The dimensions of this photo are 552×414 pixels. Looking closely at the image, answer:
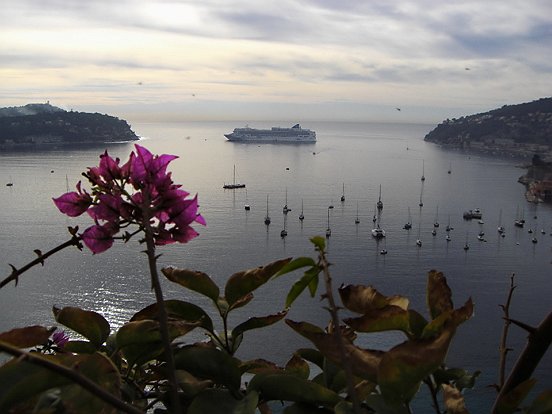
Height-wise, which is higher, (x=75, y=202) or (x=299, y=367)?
(x=75, y=202)

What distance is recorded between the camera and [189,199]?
1.86 feet

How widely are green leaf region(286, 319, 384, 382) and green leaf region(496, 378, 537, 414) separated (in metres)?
0.13

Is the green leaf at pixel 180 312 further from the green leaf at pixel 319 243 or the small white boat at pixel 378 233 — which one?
the small white boat at pixel 378 233

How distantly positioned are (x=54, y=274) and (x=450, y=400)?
21635mm

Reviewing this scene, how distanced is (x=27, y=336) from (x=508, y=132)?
3228 inches

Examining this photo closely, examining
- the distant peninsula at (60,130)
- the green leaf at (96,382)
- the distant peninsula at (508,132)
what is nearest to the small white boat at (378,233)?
the green leaf at (96,382)

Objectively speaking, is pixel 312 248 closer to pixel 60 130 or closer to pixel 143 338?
pixel 143 338

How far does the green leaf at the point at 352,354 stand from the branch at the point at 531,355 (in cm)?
13

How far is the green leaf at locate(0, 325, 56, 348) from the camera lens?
537mm

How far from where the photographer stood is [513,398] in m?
0.54

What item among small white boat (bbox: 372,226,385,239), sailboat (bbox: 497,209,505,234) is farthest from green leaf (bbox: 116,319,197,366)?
sailboat (bbox: 497,209,505,234)

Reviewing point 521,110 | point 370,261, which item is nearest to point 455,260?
point 370,261

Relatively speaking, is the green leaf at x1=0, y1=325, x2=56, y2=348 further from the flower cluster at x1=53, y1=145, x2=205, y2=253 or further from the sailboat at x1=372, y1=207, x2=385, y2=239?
the sailboat at x1=372, y1=207, x2=385, y2=239

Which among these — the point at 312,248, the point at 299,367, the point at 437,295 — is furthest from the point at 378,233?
the point at 437,295
